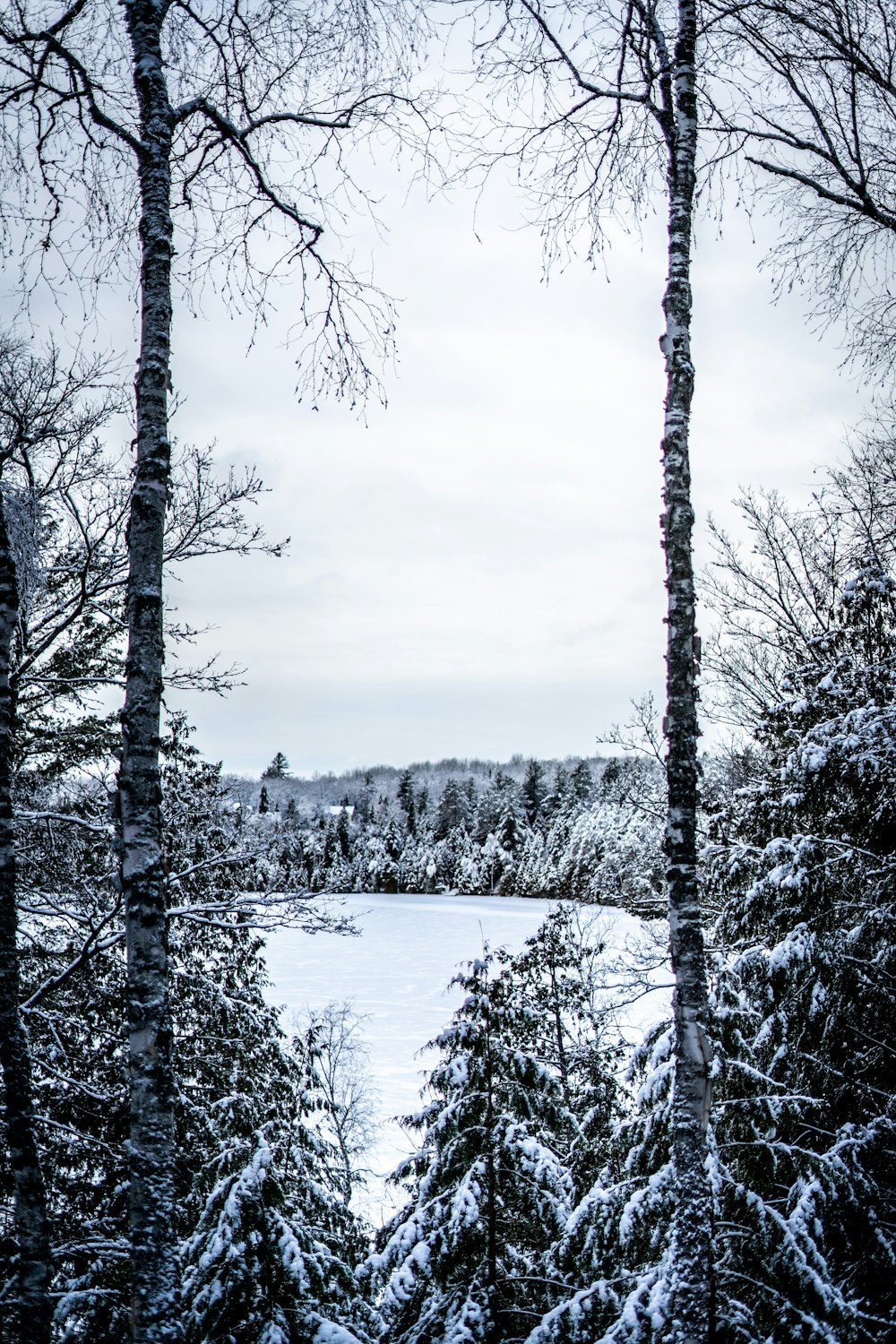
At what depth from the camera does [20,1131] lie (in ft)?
15.2

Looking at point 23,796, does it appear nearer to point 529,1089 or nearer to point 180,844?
point 180,844

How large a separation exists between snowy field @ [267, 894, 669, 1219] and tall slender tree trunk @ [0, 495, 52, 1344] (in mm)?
4300

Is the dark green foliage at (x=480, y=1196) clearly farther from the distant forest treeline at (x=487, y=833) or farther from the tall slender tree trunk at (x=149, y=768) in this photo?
the distant forest treeline at (x=487, y=833)

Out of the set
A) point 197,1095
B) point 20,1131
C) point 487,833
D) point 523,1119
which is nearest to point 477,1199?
point 523,1119

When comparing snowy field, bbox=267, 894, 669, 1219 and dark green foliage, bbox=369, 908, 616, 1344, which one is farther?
snowy field, bbox=267, 894, 669, 1219

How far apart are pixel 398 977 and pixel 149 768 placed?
4320 centimetres

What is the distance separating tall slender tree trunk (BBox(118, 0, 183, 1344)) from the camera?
373 cm

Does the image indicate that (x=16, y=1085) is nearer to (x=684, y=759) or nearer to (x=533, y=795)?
(x=684, y=759)

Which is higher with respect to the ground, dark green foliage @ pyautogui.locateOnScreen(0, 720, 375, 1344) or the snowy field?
dark green foliage @ pyautogui.locateOnScreen(0, 720, 375, 1344)

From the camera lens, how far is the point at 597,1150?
22.7 feet

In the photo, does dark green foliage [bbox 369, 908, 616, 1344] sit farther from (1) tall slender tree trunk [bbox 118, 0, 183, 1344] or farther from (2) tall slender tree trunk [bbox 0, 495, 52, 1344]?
(1) tall slender tree trunk [bbox 118, 0, 183, 1344]

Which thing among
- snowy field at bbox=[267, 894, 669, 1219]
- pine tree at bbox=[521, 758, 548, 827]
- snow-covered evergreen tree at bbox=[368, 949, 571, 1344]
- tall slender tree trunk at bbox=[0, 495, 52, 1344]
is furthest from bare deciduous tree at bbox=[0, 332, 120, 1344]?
pine tree at bbox=[521, 758, 548, 827]

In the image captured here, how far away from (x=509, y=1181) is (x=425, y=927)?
61.8m

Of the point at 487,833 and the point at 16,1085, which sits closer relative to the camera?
the point at 16,1085
